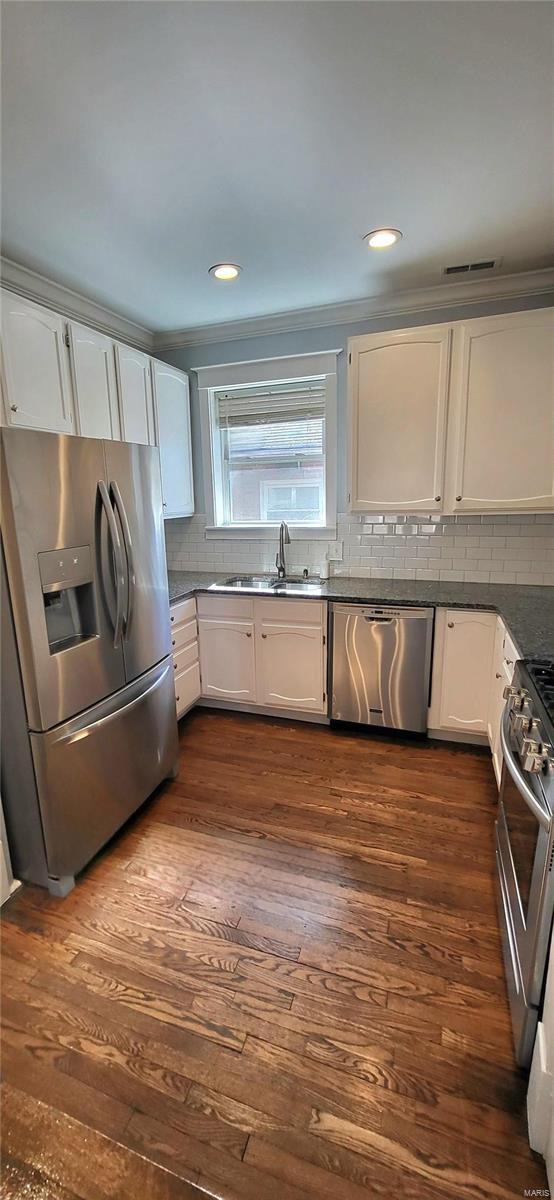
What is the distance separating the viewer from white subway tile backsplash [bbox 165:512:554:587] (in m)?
2.92

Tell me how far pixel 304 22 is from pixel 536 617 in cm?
217

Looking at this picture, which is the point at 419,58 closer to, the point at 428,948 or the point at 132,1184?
the point at 428,948

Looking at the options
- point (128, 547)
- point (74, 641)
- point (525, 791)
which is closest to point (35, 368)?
point (128, 547)

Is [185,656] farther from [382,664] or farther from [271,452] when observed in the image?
[271,452]

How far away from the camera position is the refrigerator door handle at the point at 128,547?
77.5 inches

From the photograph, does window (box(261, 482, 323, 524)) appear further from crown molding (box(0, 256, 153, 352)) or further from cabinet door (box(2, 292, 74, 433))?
cabinet door (box(2, 292, 74, 433))

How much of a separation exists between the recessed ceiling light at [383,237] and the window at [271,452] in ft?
3.08

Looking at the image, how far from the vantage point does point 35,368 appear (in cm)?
221

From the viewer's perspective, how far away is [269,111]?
145 centimetres

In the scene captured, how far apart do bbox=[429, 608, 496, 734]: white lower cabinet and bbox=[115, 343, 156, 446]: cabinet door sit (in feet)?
6.84

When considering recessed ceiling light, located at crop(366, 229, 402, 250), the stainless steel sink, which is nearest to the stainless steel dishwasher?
the stainless steel sink

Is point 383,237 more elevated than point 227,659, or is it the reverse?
point 383,237

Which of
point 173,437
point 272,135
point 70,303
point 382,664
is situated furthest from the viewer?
point 173,437

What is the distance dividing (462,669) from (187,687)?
5.51 feet
